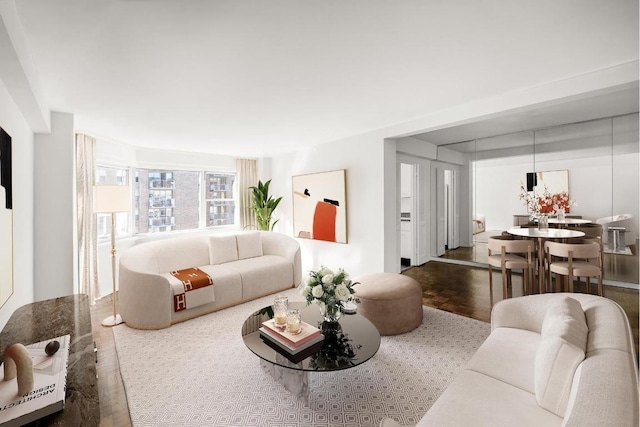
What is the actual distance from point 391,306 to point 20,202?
3424 millimetres

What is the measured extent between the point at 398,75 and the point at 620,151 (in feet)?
11.2

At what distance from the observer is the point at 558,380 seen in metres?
1.25

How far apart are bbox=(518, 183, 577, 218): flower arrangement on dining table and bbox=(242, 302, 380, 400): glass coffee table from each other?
3471 millimetres

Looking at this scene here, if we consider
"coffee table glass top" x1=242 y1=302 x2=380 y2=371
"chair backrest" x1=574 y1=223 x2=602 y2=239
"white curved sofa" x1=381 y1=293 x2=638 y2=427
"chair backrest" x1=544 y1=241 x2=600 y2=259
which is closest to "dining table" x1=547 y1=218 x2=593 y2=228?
"chair backrest" x1=574 y1=223 x2=602 y2=239

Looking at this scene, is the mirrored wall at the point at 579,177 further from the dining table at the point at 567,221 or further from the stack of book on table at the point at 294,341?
the stack of book on table at the point at 294,341

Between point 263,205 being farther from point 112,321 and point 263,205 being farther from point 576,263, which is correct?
point 576,263

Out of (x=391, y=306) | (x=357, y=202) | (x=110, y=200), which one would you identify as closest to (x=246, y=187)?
(x=357, y=202)

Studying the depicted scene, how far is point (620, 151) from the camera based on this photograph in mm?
3635

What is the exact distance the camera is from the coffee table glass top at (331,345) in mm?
1846

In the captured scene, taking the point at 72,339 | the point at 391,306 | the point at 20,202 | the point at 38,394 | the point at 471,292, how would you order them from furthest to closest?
the point at 471,292
the point at 391,306
the point at 20,202
the point at 72,339
the point at 38,394

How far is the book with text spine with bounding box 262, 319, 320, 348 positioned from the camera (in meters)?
2.00

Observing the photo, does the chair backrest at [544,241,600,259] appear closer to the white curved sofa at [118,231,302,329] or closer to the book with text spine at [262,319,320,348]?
the book with text spine at [262,319,320,348]

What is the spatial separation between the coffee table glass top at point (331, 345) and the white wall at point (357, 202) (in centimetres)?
187

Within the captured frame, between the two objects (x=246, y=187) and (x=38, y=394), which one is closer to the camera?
(x=38, y=394)
